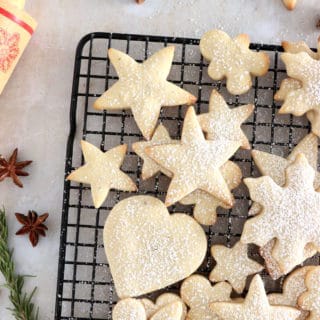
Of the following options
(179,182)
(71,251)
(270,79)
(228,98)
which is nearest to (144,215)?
(179,182)

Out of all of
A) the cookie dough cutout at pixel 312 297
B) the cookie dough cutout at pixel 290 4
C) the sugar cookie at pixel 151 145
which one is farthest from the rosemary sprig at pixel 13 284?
the cookie dough cutout at pixel 290 4

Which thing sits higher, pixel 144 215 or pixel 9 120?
pixel 9 120

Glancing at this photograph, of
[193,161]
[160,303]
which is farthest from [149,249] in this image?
[193,161]

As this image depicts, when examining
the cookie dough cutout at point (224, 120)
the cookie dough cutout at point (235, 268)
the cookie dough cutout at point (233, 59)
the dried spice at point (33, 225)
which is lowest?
the cookie dough cutout at point (235, 268)

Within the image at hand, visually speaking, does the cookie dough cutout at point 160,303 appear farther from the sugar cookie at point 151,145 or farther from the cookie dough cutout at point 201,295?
the sugar cookie at point 151,145

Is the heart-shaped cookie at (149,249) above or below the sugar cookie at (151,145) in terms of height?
below

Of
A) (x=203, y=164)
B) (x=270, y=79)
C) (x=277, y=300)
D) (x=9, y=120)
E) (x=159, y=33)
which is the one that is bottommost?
(x=277, y=300)

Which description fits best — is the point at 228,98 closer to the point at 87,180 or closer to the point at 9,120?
the point at 87,180

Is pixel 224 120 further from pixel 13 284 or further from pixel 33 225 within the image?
pixel 13 284
